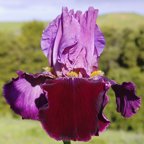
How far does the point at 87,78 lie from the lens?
1356mm

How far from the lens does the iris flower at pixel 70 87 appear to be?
1252 mm

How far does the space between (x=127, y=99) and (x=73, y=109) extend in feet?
0.78

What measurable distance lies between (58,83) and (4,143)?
5826mm

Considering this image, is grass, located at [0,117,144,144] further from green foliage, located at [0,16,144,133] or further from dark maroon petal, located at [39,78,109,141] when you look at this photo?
green foliage, located at [0,16,144,133]

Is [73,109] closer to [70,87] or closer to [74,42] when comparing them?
[70,87]

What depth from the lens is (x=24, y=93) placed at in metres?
1.40

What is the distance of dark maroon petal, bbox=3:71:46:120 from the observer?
138cm

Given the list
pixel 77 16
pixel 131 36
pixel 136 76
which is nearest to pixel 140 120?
pixel 136 76

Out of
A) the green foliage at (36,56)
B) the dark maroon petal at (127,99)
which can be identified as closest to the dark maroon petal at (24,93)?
the dark maroon petal at (127,99)

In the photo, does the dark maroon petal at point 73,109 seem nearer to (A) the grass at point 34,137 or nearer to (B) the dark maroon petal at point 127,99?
(B) the dark maroon petal at point 127,99

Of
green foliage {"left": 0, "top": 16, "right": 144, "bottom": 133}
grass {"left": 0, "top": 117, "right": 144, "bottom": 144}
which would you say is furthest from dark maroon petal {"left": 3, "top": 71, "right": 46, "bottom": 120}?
green foliage {"left": 0, "top": 16, "right": 144, "bottom": 133}

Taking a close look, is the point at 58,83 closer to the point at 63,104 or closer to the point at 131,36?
the point at 63,104

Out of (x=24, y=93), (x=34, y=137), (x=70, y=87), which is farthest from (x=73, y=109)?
(x=34, y=137)

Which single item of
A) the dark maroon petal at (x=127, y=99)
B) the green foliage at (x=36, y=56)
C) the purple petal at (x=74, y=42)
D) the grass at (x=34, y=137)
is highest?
the purple petal at (x=74, y=42)
